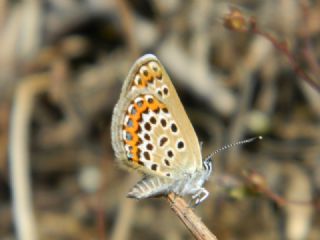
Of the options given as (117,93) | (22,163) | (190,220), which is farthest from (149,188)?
(117,93)

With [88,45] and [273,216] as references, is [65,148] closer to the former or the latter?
[88,45]

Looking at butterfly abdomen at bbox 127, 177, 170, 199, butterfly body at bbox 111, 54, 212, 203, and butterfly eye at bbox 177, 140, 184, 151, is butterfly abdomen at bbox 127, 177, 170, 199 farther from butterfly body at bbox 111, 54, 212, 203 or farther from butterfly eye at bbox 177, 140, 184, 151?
butterfly eye at bbox 177, 140, 184, 151

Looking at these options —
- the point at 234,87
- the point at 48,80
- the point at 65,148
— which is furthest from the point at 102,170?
the point at 234,87

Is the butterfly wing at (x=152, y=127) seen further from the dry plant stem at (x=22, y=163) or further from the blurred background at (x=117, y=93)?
the blurred background at (x=117, y=93)

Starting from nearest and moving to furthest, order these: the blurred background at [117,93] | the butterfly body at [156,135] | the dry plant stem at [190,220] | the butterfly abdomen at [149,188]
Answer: the dry plant stem at [190,220]
the butterfly abdomen at [149,188]
the butterfly body at [156,135]
the blurred background at [117,93]

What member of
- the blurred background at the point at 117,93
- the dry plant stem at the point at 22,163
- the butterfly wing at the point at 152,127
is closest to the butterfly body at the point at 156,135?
the butterfly wing at the point at 152,127

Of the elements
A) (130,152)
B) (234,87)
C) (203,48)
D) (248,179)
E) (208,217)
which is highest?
(203,48)
